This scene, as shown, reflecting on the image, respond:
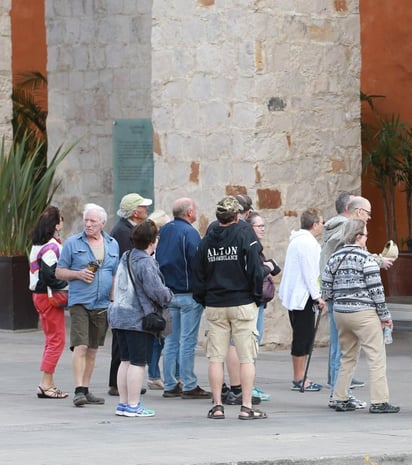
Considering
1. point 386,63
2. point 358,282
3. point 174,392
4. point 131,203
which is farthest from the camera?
point 386,63

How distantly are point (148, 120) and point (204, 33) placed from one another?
3.94 meters

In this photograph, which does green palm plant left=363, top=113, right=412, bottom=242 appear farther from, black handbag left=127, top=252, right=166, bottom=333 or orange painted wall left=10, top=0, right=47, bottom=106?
black handbag left=127, top=252, right=166, bottom=333

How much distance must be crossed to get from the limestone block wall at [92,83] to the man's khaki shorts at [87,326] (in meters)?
8.01

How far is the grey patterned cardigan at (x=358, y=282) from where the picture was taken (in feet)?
35.2

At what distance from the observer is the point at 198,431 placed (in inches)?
391

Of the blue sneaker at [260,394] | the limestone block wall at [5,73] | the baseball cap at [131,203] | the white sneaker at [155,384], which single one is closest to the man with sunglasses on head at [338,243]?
the blue sneaker at [260,394]

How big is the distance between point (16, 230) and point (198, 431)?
7366mm

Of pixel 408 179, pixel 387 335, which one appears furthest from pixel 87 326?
pixel 408 179

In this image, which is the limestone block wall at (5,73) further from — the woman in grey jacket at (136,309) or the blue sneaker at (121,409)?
the blue sneaker at (121,409)

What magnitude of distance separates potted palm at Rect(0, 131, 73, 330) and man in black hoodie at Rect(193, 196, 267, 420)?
630 centimetres

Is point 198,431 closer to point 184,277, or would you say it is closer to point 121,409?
point 121,409

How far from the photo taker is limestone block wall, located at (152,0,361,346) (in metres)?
14.8

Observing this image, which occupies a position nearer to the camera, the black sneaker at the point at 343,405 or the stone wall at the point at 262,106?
the black sneaker at the point at 343,405

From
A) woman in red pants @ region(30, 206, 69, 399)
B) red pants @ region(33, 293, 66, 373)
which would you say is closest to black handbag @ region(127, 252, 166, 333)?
woman in red pants @ region(30, 206, 69, 399)
